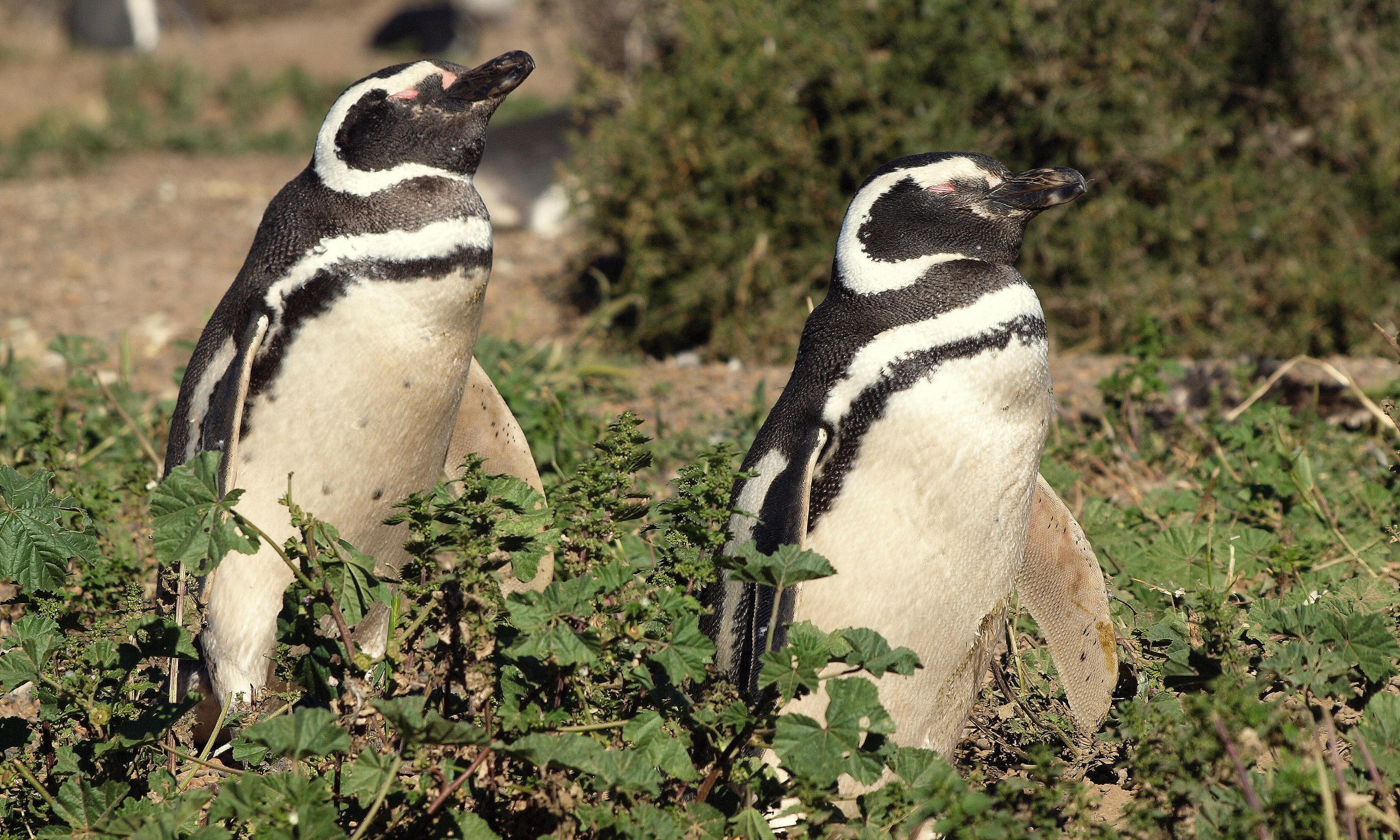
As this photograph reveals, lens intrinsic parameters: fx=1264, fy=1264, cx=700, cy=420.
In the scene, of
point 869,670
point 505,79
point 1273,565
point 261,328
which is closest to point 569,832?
point 869,670

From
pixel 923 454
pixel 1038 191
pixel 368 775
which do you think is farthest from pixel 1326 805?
pixel 1038 191

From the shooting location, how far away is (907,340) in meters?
2.24

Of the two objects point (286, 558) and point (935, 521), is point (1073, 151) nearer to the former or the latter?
point (935, 521)

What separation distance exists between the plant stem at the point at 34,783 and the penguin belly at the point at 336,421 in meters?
0.61

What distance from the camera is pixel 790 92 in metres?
5.17

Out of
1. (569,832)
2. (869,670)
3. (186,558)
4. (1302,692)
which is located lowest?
(1302,692)

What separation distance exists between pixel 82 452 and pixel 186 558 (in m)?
2.30

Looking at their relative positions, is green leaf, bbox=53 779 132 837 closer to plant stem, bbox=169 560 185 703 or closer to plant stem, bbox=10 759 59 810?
plant stem, bbox=10 759 59 810

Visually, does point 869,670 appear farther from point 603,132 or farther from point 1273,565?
point 603,132

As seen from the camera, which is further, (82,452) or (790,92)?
(790,92)

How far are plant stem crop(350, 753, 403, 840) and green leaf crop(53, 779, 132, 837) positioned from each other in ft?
1.15

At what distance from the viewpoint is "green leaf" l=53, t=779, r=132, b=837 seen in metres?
1.69

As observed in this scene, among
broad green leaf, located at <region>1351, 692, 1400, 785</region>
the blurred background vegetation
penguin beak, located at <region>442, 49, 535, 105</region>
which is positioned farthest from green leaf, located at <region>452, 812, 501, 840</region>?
the blurred background vegetation

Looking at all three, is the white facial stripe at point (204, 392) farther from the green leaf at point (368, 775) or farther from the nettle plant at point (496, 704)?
the green leaf at point (368, 775)
